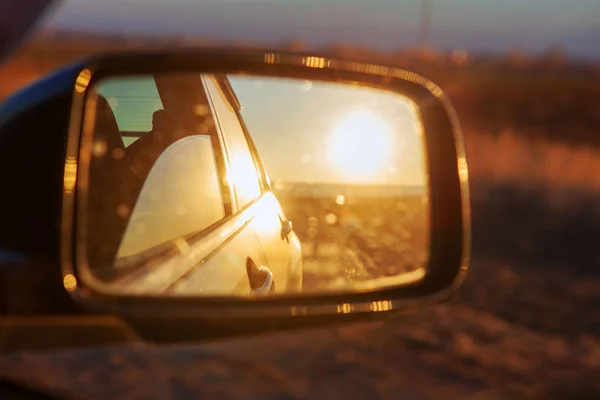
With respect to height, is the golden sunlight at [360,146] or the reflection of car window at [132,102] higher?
the reflection of car window at [132,102]

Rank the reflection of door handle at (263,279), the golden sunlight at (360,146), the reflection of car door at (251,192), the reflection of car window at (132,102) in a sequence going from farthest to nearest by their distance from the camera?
1. the golden sunlight at (360,146)
2. the reflection of car door at (251,192)
3. the reflection of door handle at (263,279)
4. the reflection of car window at (132,102)

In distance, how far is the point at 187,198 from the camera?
2.64m

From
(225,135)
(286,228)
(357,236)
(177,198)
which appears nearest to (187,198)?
(177,198)

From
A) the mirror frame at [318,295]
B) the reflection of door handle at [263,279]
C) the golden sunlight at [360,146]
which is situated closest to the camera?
the mirror frame at [318,295]

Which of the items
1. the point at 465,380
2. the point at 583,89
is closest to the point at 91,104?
the point at 465,380

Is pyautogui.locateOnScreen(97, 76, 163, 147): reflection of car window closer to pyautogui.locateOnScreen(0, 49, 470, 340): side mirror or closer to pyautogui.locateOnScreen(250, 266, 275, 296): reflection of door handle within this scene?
pyautogui.locateOnScreen(0, 49, 470, 340): side mirror

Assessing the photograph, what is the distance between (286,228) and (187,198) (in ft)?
1.17

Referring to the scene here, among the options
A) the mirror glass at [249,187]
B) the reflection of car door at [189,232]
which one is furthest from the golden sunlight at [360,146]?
the reflection of car door at [189,232]

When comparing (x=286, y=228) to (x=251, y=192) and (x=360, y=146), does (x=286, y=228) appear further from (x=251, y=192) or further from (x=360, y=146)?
(x=360, y=146)

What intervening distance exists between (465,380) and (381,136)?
2542mm

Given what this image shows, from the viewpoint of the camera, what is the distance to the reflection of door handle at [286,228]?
2.63 m

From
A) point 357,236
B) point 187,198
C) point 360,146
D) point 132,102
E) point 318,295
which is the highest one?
point 132,102

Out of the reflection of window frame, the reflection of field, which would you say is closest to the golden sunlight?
the reflection of field

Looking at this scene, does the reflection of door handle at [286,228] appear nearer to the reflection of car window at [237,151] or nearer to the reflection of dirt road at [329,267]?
the reflection of dirt road at [329,267]
